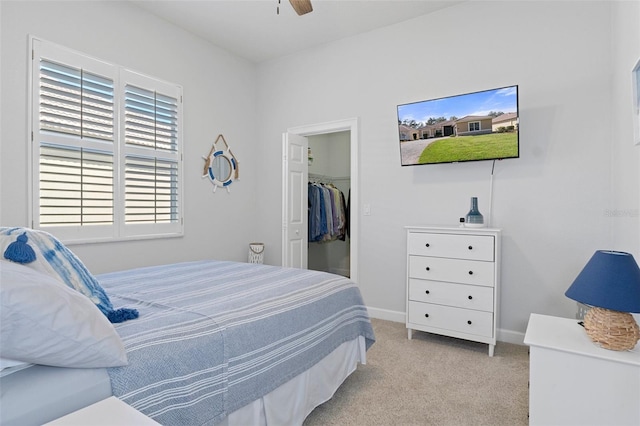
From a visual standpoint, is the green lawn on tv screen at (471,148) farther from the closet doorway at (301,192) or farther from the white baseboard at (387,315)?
the white baseboard at (387,315)

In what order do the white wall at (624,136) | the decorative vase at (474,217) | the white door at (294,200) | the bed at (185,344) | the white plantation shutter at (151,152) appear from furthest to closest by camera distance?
the white door at (294,200), the white plantation shutter at (151,152), the decorative vase at (474,217), the white wall at (624,136), the bed at (185,344)

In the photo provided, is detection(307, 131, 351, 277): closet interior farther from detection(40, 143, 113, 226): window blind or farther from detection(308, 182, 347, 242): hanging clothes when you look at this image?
detection(40, 143, 113, 226): window blind

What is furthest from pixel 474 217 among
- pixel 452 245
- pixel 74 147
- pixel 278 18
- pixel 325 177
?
pixel 74 147

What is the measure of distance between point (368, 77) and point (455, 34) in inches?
36.0

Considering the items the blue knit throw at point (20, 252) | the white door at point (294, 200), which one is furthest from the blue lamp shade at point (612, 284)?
the white door at point (294, 200)

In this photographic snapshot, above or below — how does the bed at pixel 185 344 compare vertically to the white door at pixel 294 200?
below

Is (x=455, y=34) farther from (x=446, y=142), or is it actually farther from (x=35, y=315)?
(x=35, y=315)

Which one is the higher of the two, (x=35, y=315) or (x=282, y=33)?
(x=282, y=33)

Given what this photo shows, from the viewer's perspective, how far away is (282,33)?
3.74 metres

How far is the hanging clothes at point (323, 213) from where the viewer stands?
4.70 metres

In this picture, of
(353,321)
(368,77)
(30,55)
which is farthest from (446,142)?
(30,55)

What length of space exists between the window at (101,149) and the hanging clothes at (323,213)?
1770 mm

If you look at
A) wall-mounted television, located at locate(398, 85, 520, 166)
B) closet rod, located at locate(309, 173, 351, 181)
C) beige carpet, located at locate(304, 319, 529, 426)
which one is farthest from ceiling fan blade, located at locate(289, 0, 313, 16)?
closet rod, located at locate(309, 173, 351, 181)

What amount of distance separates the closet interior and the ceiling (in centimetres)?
179
